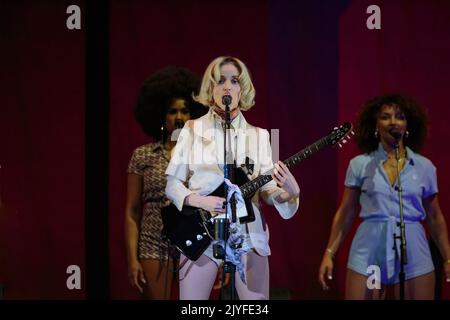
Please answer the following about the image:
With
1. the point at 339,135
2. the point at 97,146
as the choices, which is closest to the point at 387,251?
the point at 339,135

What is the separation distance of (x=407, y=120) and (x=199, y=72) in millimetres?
1535

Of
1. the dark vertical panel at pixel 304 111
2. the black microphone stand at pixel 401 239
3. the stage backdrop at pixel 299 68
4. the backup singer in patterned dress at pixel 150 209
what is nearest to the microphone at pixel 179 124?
the backup singer in patterned dress at pixel 150 209

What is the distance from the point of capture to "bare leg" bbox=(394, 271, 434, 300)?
486 cm

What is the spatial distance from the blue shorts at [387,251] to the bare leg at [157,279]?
1.20 m

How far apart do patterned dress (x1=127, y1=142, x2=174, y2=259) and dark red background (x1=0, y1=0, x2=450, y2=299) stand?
2.37 feet

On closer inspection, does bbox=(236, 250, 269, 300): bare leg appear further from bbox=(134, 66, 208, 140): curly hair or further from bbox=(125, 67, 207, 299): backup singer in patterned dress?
bbox=(134, 66, 208, 140): curly hair

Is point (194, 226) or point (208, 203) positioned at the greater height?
point (208, 203)

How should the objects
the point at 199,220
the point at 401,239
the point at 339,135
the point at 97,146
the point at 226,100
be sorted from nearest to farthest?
the point at 226,100
the point at 199,220
the point at 339,135
the point at 401,239
the point at 97,146

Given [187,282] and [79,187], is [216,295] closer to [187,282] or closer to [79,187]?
[79,187]

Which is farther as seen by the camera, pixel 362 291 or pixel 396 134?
pixel 396 134

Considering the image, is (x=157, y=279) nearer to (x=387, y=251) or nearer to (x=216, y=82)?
(x=216, y=82)

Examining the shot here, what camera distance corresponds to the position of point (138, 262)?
4.91m

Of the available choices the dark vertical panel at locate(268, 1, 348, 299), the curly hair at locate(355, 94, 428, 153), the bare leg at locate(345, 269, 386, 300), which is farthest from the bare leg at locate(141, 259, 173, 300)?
the curly hair at locate(355, 94, 428, 153)
